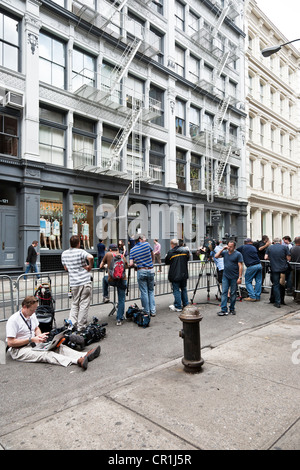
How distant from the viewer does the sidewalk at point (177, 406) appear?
8.87 ft

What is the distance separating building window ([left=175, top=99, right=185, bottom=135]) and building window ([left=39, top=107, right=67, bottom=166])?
9.68 metres

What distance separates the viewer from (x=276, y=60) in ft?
111

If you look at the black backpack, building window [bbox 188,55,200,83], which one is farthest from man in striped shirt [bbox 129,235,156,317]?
building window [bbox 188,55,200,83]

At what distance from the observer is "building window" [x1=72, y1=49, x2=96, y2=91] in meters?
16.8

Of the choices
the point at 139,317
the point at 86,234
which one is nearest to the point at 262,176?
the point at 86,234

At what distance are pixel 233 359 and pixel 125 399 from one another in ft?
6.47

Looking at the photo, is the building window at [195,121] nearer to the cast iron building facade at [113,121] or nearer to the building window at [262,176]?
the cast iron building facade at [113,121]

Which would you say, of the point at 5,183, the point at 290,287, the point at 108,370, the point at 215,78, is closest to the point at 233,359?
the point at 108,370

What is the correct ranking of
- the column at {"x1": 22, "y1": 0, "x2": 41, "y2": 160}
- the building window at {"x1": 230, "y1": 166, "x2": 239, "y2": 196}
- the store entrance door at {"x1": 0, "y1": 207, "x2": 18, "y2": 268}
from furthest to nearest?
the building window at {"x1": 230, "y1": 166, "x2": 239, "y2": 196}, the column at {"x1": 22, "y1": 0, "x2": 41, "y2": 160}, the store entrance door at {"x1": 0, "y1": 207, "x2": 18, "y2": 268}

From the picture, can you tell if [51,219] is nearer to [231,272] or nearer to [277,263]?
[231,272]

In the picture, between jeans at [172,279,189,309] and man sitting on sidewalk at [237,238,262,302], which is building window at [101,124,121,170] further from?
jeans at [172,279,189,309]

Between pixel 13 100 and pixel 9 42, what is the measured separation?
2.81 m

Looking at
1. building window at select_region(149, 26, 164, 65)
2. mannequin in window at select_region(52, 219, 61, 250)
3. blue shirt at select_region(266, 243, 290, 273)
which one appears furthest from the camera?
building window at select_region(149, 26, 164, 65)

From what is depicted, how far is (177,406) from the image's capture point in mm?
3273
